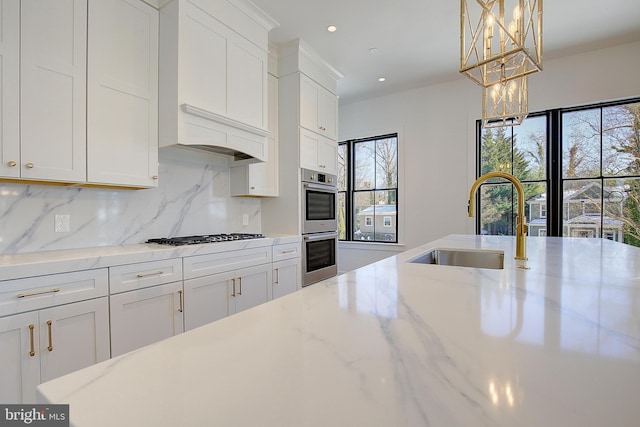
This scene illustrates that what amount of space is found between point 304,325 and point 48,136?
1.89 meters

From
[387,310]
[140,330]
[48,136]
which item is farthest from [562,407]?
[48,136]

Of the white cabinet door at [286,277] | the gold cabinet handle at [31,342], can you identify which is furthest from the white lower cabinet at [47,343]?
the white cabinet door at [286,277]

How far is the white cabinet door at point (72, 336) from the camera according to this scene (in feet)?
4.74

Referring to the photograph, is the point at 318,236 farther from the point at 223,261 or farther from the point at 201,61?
the point at 201,61

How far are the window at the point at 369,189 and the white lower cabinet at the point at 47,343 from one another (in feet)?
11.7

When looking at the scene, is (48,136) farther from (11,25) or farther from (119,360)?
(119,360)

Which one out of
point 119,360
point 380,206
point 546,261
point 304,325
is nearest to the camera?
point 119,360

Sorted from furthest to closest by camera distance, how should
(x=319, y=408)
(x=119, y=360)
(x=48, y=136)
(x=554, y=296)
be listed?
(x=48, y=136)
(x=554, y=296)
(x=119, y=360)
(x=319, y=408)

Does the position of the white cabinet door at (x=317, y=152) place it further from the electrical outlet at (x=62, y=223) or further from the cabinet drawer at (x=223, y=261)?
the electrical outlet at (x=62, y=223)

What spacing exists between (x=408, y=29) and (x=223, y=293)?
278 cm

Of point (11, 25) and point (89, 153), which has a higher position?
point (11, 25)

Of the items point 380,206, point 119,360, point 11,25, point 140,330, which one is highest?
point 11,25

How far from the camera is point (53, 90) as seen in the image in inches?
67.0

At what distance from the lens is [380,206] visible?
15.1 ft
